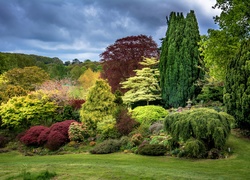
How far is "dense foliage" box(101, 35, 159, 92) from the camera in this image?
89.0ft

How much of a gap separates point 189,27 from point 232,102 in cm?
1178

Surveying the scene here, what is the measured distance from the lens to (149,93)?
24.3 m

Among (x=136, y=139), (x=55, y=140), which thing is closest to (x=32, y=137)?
(x=55, y=140)

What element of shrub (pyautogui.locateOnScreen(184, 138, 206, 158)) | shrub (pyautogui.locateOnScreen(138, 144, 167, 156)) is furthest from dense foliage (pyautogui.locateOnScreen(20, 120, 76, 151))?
shrub (pyautogui.locateOnScreen(184, 138, 206, 158))

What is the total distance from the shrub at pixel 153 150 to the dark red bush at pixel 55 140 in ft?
18.5

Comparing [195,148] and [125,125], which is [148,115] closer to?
[125,125]

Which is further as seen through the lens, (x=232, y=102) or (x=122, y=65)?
(x=122, y=65)

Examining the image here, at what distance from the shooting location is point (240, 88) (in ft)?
40.7

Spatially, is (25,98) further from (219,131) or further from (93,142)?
(219,131)

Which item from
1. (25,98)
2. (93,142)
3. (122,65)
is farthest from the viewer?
(122,65)

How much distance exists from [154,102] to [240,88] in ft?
43.0

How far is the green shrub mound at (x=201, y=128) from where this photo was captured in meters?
10.9

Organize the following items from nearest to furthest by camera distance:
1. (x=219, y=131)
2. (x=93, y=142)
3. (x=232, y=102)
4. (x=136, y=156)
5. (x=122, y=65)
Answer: (x=219, y=131)
(x=136, y=156)
(x=232, y=102)
(x=93, y=142)
(x=122, y=65)

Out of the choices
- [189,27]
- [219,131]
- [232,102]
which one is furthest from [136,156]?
[189,27]
